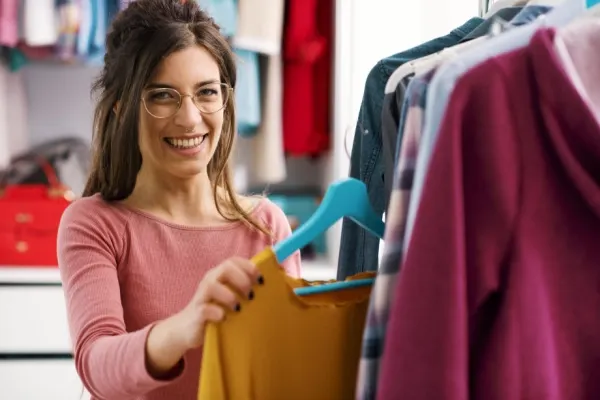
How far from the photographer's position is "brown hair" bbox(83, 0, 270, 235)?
3.30 ft

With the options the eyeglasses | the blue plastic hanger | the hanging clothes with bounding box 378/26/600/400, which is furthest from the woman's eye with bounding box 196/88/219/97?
the hanging clothes with bounding box 378/26/600/400

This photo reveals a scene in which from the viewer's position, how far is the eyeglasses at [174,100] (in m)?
1.00

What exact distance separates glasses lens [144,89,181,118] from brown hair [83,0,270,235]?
0.02 metres

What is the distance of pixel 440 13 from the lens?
2.23 metres

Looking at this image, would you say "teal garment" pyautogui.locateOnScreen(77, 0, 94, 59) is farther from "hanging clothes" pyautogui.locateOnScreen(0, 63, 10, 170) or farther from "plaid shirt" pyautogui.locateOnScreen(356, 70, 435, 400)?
"plaid shirt" pyautogui.locateOnScreen(356, 70, 435, 400)

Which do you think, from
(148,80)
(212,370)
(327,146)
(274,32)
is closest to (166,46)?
(148,80)

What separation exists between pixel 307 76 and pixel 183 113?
1365 millimetres

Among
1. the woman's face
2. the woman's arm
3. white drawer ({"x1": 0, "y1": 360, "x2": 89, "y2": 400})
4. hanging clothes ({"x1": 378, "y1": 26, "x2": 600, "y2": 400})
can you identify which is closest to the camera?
hanging clothes ({"x1": 378, "y1": 26, "x2": 600, "y2": 400})

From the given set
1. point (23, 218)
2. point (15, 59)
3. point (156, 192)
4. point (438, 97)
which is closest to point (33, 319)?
point (23, 218)

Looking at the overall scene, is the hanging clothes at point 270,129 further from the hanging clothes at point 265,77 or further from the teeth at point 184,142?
the teeth at point 184,142

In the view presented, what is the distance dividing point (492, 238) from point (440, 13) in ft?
5.64

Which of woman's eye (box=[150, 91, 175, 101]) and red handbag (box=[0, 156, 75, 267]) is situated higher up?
woman's eye (box=[150, 91, 175, 101])

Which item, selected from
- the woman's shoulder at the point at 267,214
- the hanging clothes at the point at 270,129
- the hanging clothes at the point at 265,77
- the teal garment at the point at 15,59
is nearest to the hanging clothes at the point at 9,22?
the teal garment at the point at 15,59

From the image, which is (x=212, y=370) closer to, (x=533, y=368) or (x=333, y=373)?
(x=333, y=373)
